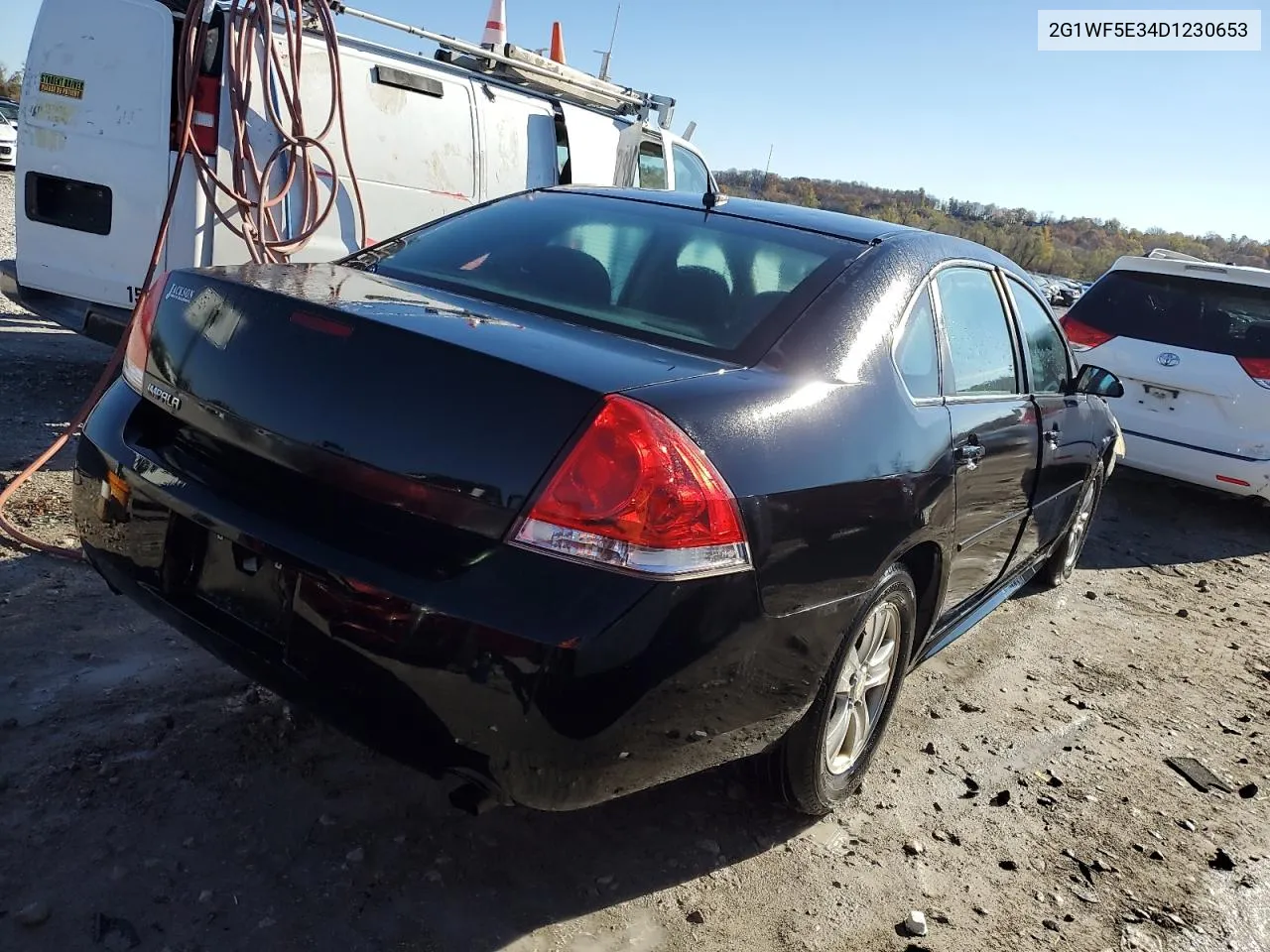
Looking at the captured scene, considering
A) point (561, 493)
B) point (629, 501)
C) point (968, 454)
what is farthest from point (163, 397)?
point (968, 454)

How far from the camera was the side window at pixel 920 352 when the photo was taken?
279 cm

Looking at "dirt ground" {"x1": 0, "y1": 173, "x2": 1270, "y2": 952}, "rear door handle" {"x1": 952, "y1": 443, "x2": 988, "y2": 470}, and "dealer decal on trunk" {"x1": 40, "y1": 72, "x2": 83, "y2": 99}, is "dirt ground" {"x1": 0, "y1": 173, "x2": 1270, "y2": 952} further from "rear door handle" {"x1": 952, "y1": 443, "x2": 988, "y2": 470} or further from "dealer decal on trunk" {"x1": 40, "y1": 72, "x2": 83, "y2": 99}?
"dealer decal on trunk" {"x1": 40, "y1": 72, "x2": 83, "y2": 99}

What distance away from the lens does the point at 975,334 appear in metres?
3.38

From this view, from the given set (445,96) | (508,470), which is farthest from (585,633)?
(445,96)

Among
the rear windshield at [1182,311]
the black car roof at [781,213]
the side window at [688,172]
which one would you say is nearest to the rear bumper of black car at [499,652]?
the black car roof at [781,213]

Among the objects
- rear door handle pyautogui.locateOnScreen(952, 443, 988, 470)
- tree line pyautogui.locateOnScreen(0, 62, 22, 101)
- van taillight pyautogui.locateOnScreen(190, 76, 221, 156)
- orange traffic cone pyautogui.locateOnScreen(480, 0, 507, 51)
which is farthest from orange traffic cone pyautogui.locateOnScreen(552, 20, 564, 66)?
tree line pyautogui.locateOnScreen(0, 62, 22, 101)

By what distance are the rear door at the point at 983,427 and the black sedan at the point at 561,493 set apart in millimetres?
51

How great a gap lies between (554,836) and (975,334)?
2.04 metres

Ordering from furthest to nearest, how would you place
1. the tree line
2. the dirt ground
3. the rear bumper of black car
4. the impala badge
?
1. the tree line
2. the impala badge
3. the dirt ground
4. the rear bumper of black car

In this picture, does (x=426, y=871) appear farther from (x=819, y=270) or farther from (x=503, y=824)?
(x=819, y=270)

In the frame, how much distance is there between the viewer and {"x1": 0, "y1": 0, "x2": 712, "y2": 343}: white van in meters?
5.32

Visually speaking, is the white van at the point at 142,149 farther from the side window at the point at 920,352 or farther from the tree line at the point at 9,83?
the tree line at the point at 9,83

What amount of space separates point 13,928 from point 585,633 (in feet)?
4.26

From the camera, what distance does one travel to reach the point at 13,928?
81.0 inches
